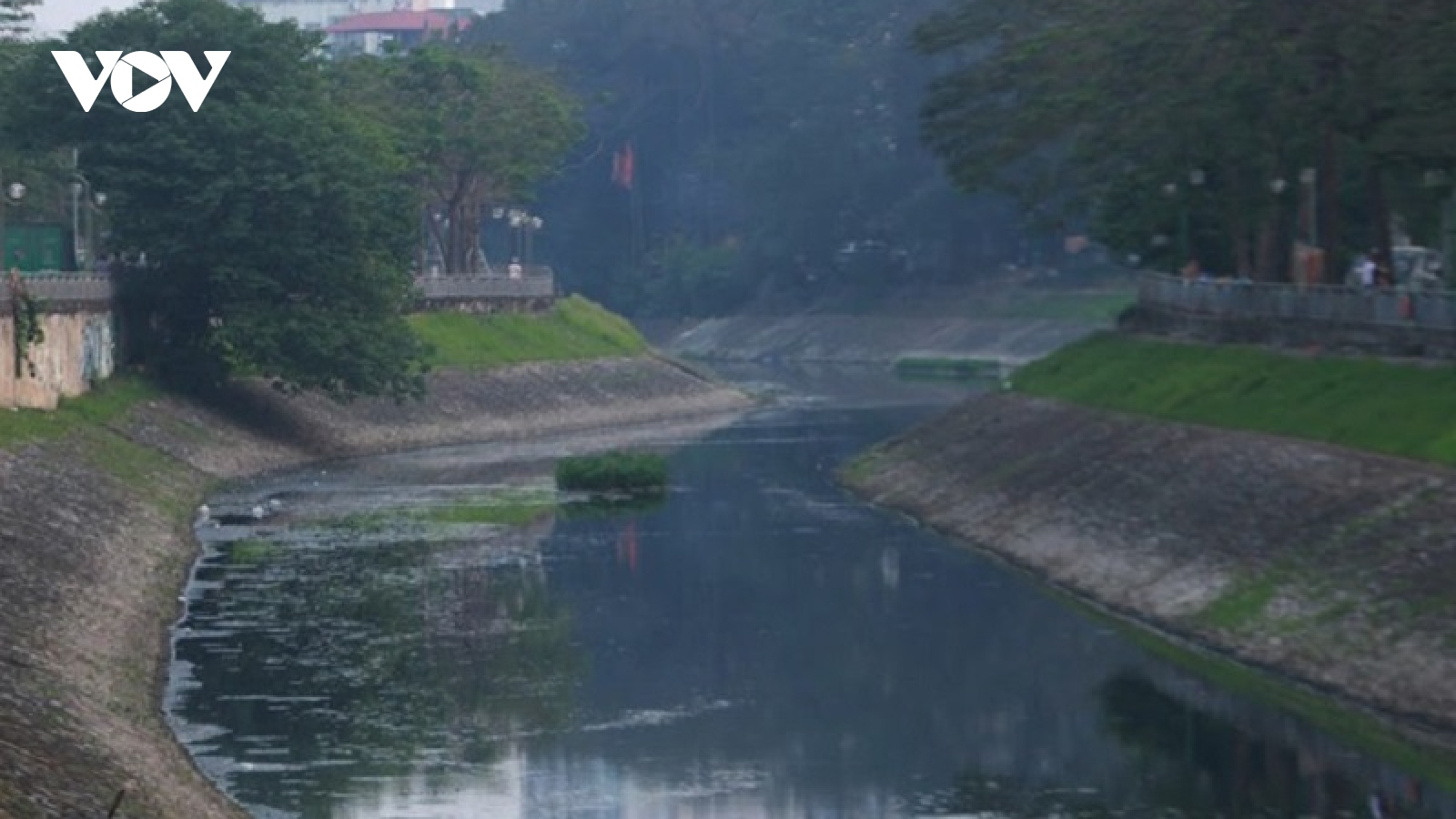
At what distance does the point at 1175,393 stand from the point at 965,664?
24.2 meters

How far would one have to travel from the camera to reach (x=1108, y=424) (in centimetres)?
7612

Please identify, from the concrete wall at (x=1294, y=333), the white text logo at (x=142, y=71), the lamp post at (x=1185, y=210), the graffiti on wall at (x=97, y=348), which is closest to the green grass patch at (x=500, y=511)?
the graffiti on wall at (x=97, y=348)

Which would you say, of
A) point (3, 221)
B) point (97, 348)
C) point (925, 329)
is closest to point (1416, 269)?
point (97, 348)

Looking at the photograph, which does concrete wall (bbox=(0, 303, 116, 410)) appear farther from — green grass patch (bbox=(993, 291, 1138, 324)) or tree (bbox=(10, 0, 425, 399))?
green grass patch (bbox=(993, 291, 1138, 324))

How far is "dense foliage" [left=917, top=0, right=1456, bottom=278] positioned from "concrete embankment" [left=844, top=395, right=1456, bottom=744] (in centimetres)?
814

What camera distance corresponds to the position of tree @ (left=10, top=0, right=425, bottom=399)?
99812 mm

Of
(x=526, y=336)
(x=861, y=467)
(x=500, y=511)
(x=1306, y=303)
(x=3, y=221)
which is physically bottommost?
(x=861, y=467)

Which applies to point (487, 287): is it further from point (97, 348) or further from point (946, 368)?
point (97, 348)

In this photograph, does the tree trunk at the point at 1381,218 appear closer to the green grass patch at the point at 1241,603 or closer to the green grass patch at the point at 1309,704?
the green grass patch at the point at 1309,704

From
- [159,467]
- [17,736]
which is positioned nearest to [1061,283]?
[159,467]

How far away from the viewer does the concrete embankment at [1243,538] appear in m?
45.0

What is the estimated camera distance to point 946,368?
16475 cm

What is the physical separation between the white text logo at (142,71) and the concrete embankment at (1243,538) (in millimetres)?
32735

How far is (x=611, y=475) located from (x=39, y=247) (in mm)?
28628
